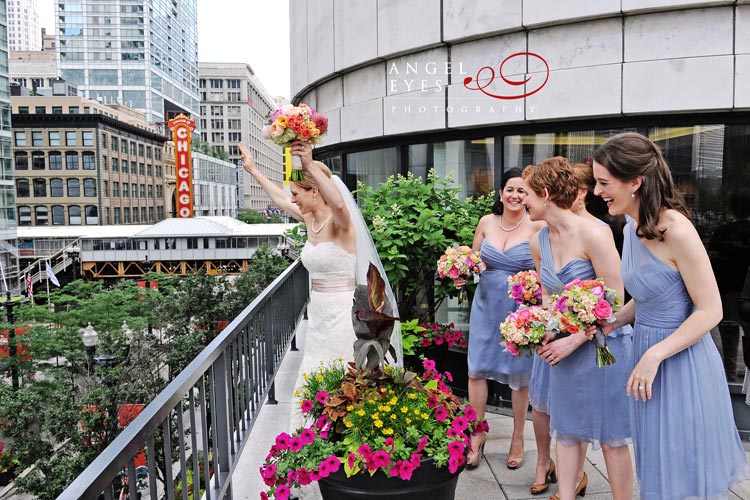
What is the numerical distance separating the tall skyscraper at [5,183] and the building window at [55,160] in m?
28.6

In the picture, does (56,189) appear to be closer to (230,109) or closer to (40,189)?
(40,189)

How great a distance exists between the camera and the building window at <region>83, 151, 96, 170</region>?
91.7 meters

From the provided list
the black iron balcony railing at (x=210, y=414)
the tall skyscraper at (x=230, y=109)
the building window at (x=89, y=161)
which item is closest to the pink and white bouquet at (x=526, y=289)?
the black iron balcony railing at (x=210, y=414)

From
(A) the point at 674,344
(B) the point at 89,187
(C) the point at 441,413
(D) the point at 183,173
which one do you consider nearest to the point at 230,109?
(B) the point at 89,187

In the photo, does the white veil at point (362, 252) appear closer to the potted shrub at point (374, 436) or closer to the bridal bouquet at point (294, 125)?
the bridal bouquet at point (294, 125)

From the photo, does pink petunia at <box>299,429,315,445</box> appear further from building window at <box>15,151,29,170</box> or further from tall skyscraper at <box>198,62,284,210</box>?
tall skyscraper at <box>198,62,284,210</box>

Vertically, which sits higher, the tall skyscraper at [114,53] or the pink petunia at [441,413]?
the tall skyscraper at [114,53]

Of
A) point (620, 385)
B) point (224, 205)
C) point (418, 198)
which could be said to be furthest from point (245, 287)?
point (224, 205)

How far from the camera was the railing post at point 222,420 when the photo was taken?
140 inches

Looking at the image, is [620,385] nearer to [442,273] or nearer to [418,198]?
[442,273]

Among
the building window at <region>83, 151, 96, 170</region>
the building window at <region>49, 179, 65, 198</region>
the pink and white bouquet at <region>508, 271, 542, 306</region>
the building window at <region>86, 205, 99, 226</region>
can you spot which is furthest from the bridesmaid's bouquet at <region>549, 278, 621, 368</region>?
the building window at <region>49, 179, 65, 198</region>

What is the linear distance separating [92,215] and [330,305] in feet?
326

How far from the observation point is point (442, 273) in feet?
17.0

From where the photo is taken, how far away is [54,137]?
92.0 metres
